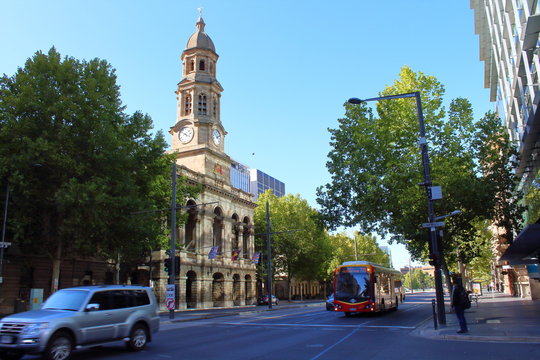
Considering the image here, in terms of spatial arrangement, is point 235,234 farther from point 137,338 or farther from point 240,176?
point 240,176

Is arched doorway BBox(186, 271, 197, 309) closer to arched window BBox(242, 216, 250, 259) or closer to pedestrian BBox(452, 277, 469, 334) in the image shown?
arched window BBox(242, 216, 250, 259)

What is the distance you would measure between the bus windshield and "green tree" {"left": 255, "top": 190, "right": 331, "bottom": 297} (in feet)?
120

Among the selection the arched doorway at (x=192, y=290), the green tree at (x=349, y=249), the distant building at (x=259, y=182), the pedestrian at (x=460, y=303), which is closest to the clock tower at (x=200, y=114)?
the arched doorway at (x=192, y=290)

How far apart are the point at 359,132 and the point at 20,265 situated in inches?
928

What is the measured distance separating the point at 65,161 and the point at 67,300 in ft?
46.8

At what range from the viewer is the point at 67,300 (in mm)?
11133

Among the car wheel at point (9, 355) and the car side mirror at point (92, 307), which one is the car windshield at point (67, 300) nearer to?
the car side mirror at point (92, 307)

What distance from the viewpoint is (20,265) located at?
28531mm

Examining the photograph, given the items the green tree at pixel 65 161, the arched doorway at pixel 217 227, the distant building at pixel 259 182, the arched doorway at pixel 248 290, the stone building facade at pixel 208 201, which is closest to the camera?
the green tree at pixel 65 161

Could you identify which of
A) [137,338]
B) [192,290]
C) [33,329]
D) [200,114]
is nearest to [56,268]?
[137,338]

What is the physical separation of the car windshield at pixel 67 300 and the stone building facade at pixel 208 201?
110 feet

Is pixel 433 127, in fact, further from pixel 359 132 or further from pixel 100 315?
pixel 100 315

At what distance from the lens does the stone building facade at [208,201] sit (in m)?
47.9

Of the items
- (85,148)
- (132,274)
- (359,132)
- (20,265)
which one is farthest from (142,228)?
(132,274)
